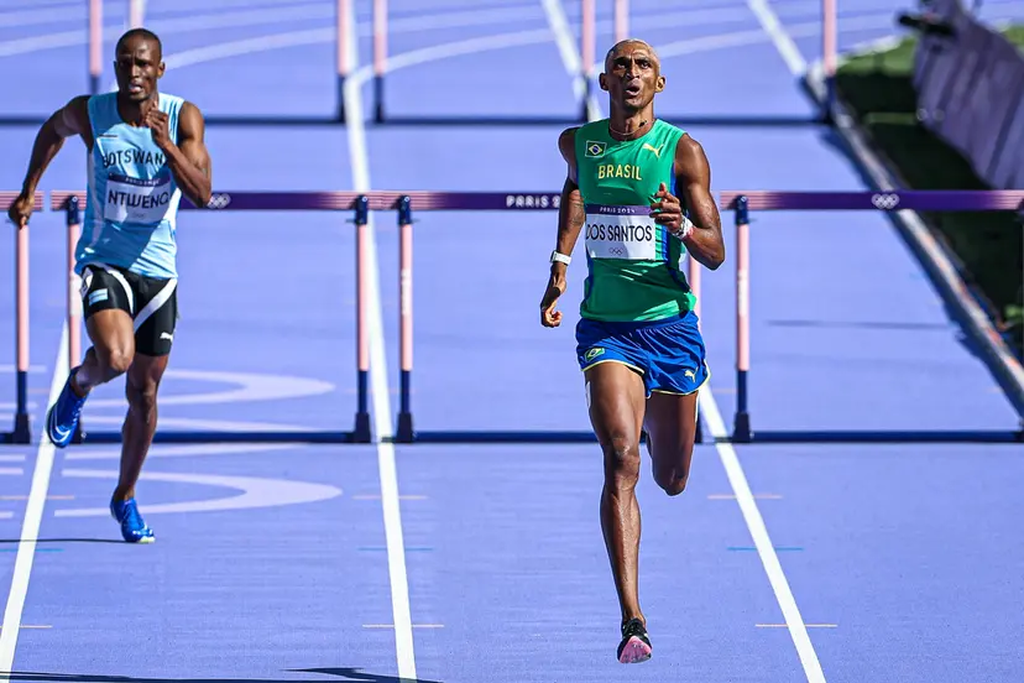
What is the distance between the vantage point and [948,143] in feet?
63.4

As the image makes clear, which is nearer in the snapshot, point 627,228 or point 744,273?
point 627,228

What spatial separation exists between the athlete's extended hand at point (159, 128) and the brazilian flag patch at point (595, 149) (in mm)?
1901

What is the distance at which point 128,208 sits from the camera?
389 inches

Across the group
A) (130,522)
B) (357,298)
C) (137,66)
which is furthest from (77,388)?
(357,298)

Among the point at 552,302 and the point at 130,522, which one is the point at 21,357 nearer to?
the point at 130,522

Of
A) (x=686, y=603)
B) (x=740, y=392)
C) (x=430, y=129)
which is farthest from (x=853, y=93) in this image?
(x=686, y=603)

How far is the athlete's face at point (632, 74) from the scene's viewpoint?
8391 mm

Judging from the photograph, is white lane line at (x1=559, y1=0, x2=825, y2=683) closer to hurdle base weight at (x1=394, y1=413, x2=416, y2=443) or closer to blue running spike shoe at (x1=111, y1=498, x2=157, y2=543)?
hurdle base weight at (x1=394, y1=413, x2=416, y2=443)

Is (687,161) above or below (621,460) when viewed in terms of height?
above

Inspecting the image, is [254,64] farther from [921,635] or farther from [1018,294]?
[921,635]

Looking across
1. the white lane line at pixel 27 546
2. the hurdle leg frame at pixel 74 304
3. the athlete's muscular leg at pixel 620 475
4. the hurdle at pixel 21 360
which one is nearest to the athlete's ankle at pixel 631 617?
the athlete's muscular leg at pixel 620 475

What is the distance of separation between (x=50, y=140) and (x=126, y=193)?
0.44 meters

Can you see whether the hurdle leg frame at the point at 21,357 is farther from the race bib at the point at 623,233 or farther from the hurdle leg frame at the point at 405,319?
the race bib at the point at 623,233

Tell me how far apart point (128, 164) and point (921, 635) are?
3698mm
